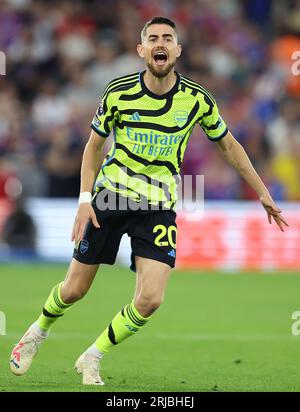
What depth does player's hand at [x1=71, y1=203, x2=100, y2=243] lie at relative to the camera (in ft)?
24.2

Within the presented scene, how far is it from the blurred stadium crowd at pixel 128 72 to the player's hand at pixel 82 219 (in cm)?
1029

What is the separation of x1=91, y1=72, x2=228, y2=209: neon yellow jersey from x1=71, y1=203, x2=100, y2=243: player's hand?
35cm

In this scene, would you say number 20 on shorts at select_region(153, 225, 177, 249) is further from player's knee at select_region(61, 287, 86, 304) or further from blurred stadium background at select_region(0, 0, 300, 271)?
blurred stadium background at select_region(0, 0, 300, 271)

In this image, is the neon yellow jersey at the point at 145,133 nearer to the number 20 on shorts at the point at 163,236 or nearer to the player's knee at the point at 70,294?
the number 20 on shorts at the point at 163,236

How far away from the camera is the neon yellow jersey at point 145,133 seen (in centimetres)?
775

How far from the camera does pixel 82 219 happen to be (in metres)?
7.45

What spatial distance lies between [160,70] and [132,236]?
3.85 feet

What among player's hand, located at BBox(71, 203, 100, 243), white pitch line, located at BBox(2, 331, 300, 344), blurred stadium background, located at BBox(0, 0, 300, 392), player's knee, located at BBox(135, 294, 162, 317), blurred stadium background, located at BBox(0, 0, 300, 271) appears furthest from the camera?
blurred stadium background, located at BBox(0, 0, 300, 271)

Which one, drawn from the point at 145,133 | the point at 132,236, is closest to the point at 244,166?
the point at 145,133

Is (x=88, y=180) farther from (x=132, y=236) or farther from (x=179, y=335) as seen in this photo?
(x=179, y=335)

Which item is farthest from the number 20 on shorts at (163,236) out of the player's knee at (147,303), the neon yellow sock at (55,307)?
the neon yellow sock at (55,307)

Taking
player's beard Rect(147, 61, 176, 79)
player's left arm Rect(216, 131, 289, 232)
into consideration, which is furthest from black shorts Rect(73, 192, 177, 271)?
player's beard Rect(147, 61, 176, 79)

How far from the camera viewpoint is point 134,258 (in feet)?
25.6
